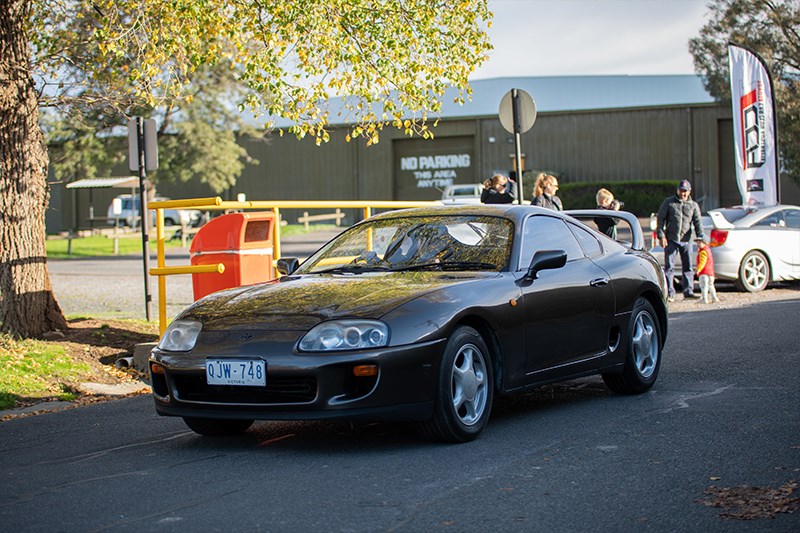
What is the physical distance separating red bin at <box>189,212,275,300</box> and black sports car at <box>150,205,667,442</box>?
3089 mm

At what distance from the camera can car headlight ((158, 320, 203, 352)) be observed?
244 inches

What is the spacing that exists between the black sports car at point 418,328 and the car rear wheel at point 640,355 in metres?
0.01

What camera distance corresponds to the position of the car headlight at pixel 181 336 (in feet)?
20.3

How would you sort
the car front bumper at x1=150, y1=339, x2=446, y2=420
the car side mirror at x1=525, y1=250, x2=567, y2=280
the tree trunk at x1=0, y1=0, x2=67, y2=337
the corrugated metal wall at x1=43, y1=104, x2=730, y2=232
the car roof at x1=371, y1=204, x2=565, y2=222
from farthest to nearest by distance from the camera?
the corrugated metal wall at x1=43, y1=104, x2=730, y2=232 < the tree trunk at x1=0, y1=0, x2=67, y2=337 < the car roof at x1=371, y1=204, x2=565, y2=222 < the car side mirror at x1=525, y1=250, x2=567, y2=280 < the car front bumper at x1=150, y1=339, x2=446, y2=420

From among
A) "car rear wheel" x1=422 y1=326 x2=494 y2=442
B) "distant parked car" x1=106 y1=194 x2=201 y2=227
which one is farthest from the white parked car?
"distant parked car" x1=106 y1=194 x2=201 y2=227

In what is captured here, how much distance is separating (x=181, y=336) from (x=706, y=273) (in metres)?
10.9

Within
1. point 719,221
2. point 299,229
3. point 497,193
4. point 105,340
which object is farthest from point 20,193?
point 299,229

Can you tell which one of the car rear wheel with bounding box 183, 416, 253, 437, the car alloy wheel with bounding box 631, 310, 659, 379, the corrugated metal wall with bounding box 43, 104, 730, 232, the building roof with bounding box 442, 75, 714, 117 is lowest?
the car rear wheel with bounding box 183, 416, 253, 437

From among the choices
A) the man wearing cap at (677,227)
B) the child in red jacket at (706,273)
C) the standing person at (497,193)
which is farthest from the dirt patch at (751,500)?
the man wearing cap at (677,227)

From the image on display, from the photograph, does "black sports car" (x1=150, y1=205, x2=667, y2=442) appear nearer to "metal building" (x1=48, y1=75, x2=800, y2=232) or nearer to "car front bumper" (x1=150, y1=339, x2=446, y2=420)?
"car front bumper" (x1=150, y1=339, x2=446, y2=420)

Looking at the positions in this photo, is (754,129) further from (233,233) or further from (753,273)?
(233,233)

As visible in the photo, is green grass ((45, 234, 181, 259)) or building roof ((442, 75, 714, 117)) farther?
building roof ((442, 75, 714, 117))

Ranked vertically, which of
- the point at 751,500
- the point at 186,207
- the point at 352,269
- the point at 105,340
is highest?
the point at 186,207

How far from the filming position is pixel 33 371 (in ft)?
30.8
